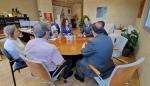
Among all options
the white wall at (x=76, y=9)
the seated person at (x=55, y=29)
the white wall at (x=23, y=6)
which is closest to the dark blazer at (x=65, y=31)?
the seated person at (x=55, y=29)

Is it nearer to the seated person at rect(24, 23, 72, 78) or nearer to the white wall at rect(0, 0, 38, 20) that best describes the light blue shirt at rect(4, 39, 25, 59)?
the seated person at rect(24, 23, 72, 78)

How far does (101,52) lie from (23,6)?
5638 mm

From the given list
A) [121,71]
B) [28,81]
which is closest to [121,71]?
[121,71]

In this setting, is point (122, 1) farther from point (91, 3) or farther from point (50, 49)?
point (50, 49)

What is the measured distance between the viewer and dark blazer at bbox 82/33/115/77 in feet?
5.21

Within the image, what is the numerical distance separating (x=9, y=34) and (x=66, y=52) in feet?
3.33

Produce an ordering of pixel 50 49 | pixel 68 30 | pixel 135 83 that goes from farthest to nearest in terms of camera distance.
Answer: pixel 68 30
pixel 135 83
pixel 50 49

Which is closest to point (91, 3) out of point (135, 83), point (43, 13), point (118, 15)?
point (118, 15)

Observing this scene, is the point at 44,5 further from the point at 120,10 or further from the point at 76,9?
the point at 120,10

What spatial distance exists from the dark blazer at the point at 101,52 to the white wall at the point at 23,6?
533 centimetres

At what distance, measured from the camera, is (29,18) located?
6.23m

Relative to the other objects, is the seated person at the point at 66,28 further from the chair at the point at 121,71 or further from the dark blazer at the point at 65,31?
the chair at the point at 121,71

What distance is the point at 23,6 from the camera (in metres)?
5.96

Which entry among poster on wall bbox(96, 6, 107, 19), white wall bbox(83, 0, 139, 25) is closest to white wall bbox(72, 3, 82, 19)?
white wall bbox(83, 0, 139, 25)
